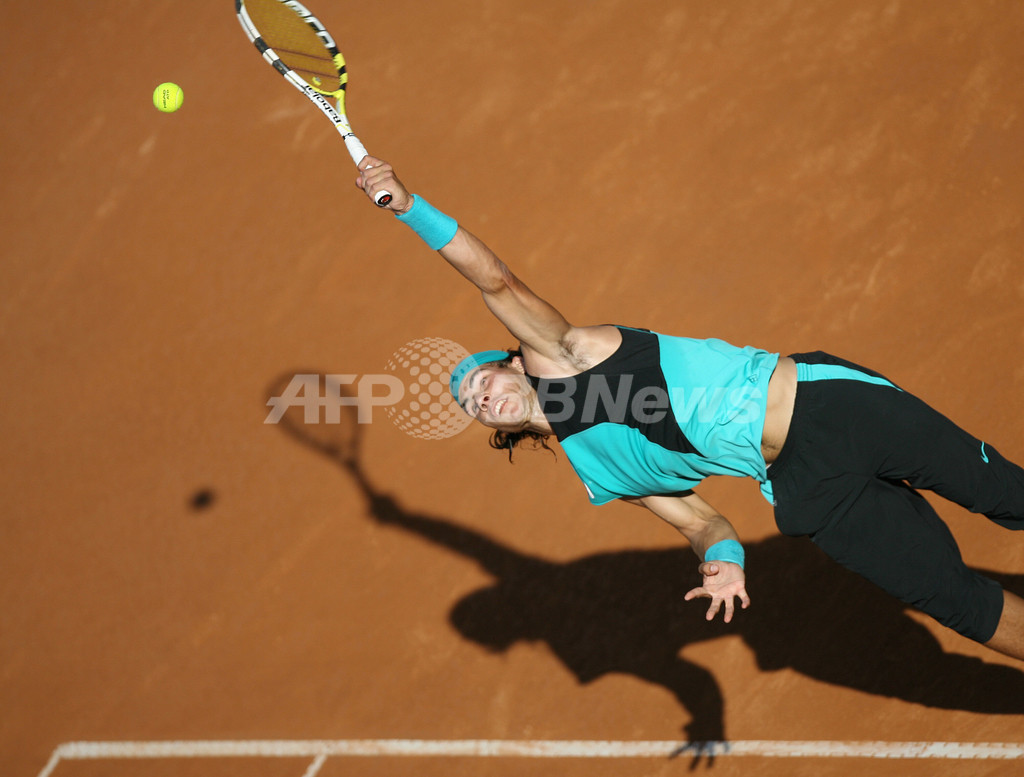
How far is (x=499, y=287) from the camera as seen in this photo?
3020 millimetres

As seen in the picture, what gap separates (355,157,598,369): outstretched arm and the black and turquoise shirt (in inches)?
5.4

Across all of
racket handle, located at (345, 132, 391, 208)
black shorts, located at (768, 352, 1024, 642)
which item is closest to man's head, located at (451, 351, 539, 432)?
racket handle, located at (345, 132, 391, 208)

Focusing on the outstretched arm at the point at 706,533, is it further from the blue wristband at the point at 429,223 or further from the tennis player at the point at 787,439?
the blue wristband at the point at 429,223

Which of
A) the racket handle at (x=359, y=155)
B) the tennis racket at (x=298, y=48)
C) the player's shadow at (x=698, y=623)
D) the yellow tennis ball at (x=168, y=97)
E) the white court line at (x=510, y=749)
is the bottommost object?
the white court line at (x=510, y=749)

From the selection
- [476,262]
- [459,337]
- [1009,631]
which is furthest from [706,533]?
[459,337]

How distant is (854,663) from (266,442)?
3.67m

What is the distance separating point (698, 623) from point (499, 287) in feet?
9.61

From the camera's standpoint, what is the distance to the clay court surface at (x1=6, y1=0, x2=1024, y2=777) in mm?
5102

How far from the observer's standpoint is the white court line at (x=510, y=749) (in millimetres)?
4734

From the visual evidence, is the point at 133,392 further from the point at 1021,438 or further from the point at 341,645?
the point at 1021,438
